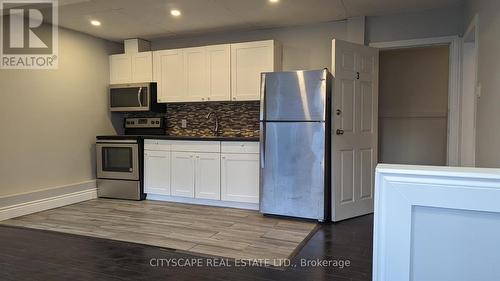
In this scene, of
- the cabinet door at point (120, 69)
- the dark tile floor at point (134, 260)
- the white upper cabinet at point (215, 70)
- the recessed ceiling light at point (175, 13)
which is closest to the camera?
the dark tile floor at point (134, 260)

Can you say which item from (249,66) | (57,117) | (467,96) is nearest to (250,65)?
(249,66)

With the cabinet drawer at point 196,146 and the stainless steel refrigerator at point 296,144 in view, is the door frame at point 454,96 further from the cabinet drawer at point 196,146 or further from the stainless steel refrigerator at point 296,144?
the cabinet drawer at point 196,146

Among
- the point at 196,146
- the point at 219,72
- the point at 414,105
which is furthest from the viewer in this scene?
the point at 414,105

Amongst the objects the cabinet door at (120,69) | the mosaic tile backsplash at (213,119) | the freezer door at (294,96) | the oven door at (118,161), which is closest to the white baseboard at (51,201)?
the oven door at (118,161)

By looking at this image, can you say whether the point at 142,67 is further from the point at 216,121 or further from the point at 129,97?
the point at 216,121

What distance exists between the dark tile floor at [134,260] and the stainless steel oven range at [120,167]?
148cm

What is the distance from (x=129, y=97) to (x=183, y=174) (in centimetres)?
144

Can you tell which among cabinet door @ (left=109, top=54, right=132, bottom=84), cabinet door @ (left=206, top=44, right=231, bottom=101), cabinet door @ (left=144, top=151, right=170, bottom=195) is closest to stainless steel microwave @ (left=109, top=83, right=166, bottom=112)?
cabinet door @ (left=109, top=54, right=132, bottom=84)

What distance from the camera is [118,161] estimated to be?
186 inches

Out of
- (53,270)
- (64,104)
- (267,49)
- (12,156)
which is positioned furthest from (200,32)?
(53,270)

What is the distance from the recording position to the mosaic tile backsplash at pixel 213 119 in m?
4.62

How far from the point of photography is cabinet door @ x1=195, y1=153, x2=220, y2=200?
→ 4215 millimetres

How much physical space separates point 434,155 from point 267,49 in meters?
3.09

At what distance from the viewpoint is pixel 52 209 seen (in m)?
4.18
